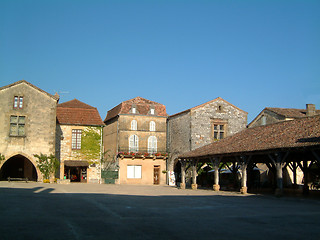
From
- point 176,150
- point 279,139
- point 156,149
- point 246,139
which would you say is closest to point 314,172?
point 246,139

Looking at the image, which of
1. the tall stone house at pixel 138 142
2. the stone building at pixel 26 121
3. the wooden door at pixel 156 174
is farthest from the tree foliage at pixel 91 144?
the wooden door at pixel 156 174

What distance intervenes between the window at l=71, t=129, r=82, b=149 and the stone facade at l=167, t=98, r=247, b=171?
28.0 ft

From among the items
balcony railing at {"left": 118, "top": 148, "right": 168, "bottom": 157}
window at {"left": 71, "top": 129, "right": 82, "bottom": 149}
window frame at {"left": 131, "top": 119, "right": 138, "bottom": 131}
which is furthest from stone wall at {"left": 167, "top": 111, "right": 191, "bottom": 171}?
window at {"left": 71, "top": 129, "right": 82, "bottom": 149}

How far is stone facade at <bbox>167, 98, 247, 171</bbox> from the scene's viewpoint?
31.0 meters

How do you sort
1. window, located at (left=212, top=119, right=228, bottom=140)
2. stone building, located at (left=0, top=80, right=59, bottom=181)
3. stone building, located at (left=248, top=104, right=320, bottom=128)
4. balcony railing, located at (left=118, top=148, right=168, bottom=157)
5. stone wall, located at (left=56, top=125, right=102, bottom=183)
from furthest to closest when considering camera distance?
balcony railing, located at (left=118, top=148, right=168, bottom=157)
stone wall, located at (left=56, top=125, right=102, bottom=183)
window, located at (left=212, top=119, right=228, bottom=140)
stone building, located at (left=248, top=104, right=320, bottom=128)
stone building, located at (left=0, top=80, right=59, bottom=181)

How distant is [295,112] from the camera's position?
3180 cm

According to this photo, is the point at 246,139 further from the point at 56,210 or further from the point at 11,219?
the point at 11,219

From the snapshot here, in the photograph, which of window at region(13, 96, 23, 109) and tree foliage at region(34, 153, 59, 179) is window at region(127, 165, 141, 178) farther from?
window at region(13, 96, 23, 109)

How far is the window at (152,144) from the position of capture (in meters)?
34.6

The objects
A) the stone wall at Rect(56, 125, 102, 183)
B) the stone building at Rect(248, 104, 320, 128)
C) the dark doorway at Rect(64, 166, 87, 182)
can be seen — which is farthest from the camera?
the dark doorway at Rect(64, 166, 87, 182)

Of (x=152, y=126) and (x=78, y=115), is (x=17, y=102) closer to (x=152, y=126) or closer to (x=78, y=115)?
(x=78, y=115)

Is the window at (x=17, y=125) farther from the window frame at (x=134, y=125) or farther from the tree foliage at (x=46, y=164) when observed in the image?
the window frame at (x=134, y=125)

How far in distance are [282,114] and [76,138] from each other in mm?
18101

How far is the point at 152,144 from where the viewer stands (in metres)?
34.8
